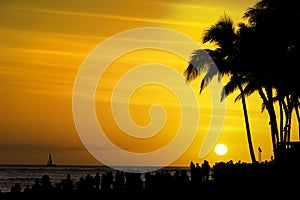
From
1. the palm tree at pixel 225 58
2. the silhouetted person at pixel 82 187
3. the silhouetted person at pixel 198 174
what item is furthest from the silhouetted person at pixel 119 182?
the palm tree at pixel 225 58

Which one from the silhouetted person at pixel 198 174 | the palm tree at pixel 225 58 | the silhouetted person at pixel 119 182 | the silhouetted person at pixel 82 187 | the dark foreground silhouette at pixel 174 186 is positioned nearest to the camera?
the dark foreground silhouette at pixel 174 186

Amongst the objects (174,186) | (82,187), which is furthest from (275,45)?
(82,187)

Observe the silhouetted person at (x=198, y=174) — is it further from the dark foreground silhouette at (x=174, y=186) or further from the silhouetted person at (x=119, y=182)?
the silhouetted person at (x=119, y=182)

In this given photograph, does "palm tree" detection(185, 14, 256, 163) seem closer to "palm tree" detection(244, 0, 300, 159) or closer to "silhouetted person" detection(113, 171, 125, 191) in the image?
"palm tree" detection(244, 0, 300, 159)

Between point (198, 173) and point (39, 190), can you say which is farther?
point (198, 173)

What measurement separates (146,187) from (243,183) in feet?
13.5

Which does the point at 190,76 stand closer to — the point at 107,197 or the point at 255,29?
the point at 255,29

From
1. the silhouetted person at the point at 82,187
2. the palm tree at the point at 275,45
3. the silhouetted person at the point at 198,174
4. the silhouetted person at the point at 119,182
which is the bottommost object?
the silhouetted person at the point at 82,187

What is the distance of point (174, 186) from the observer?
1272 inches

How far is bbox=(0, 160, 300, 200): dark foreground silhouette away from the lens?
2930cm

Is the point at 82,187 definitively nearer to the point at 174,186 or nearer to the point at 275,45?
the point at 174,186

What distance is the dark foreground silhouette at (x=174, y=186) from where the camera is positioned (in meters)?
29.3

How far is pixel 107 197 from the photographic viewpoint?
30.6 meters

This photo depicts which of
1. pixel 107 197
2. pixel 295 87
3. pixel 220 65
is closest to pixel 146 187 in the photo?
pixel 107 197
